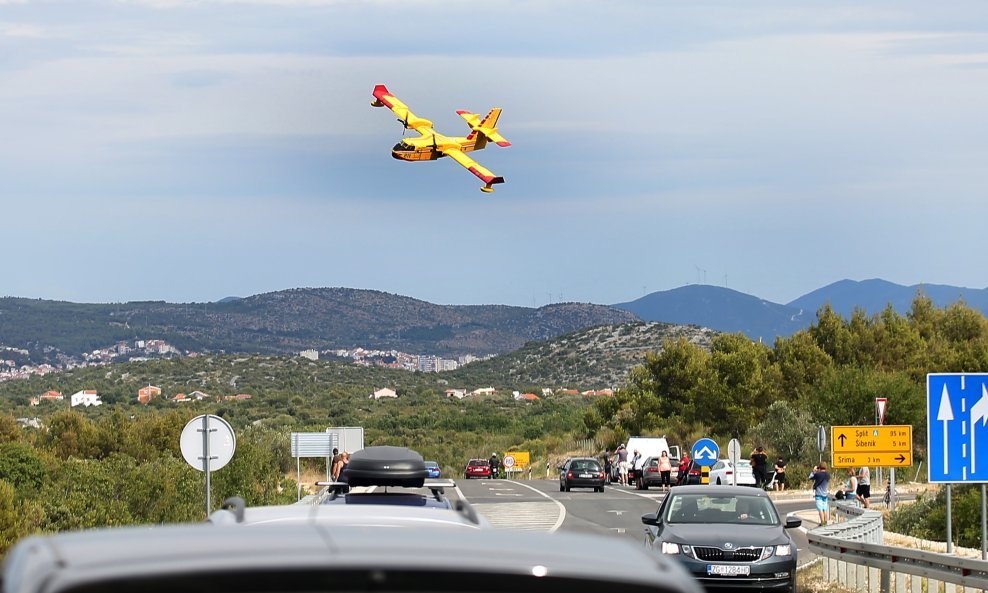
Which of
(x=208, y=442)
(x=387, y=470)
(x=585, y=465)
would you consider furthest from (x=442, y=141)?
(x=387, y=470)

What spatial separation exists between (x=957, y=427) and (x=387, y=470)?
22.6ft

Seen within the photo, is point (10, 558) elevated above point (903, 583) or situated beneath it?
elevated above

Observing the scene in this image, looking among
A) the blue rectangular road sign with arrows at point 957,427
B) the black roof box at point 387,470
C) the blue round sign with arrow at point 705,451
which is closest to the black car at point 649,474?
the blue round sign with arrow at point 705,451

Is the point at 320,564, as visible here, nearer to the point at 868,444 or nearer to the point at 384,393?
the point at 868,444


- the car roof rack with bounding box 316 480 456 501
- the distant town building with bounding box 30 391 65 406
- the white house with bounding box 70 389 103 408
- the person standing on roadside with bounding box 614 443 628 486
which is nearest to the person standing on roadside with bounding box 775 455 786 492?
the person standing on roadside with bounding box 614 443 628 486

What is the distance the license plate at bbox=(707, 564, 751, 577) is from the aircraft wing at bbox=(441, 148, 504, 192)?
42.9 metres

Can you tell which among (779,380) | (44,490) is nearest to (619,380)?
(779,380)

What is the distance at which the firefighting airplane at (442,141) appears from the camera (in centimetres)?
5859

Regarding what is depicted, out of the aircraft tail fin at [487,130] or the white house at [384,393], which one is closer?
the aircraft tail fin at [487,130]

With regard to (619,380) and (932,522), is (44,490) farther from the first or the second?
(619,380)

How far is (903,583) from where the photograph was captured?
60.1 feet

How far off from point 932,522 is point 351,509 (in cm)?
2955

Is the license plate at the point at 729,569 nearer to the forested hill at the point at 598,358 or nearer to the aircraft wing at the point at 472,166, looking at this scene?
the aircraft wing at the point at 472,166

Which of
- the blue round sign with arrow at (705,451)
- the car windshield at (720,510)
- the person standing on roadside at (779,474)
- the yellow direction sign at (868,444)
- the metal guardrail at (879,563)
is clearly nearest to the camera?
the metal guardrail at (879,563)
